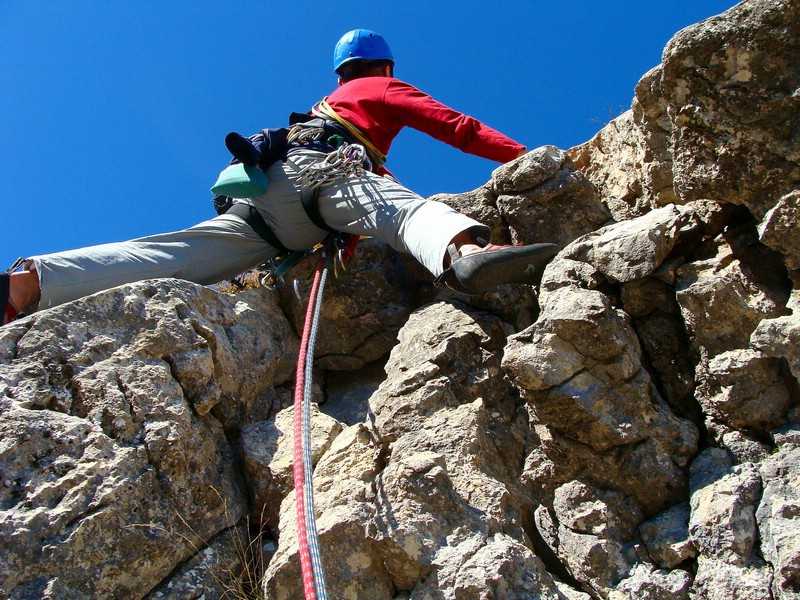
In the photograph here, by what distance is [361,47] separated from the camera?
6.24m

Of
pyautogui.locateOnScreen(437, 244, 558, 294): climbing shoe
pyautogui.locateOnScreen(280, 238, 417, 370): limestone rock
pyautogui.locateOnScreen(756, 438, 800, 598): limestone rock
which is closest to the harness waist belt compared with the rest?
pyautogui.locateOnScreen(280, 238, 417, 370): limestone rock

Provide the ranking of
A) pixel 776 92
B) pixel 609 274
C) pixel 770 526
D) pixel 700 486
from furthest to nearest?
1. pixel 609 274
2. pixel 776 92
3. pixel 700 486
4. pixel 770 526

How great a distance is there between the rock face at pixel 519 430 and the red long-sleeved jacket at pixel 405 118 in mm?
1090

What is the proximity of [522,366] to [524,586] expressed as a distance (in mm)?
1091

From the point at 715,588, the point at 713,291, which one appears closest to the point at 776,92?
the point at 713,291

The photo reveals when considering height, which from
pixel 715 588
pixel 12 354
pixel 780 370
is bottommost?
pixel 715 588

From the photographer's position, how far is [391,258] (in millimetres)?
5555

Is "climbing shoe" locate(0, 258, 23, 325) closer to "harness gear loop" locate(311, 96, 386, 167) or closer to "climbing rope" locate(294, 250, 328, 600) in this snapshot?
"climbing rope" locate(294, 250, 328, 600)

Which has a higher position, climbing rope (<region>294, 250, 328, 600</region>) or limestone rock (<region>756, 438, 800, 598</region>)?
climbing rope (<region>294, 250, 328, 600</region>)

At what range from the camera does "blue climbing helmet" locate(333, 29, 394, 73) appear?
6246 millimetres

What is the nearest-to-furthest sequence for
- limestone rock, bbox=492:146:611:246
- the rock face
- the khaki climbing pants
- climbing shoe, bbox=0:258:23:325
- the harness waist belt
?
the rock face, climbing shoe, bbox=0:258:23:325, the khaki climbing pants, limestone rock, bbox=492:146:611:246, the harness waist belt

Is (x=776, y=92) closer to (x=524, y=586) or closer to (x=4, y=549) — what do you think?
(x=524, y=586)

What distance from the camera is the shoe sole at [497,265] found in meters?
4.07

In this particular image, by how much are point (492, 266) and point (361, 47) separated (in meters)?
2.97
